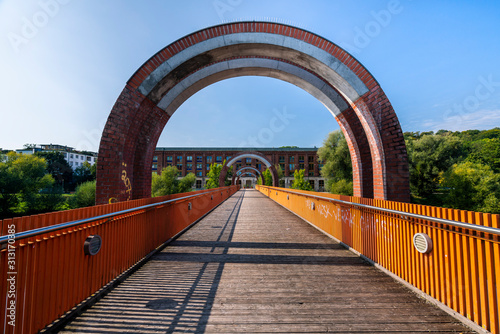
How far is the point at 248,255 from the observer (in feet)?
16.0

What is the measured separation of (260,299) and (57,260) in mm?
2432

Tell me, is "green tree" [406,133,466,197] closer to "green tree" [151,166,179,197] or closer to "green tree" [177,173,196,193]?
"green tree" [177,173,196,193]

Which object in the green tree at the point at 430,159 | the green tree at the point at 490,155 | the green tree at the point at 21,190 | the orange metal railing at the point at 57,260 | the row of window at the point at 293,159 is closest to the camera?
the orange metal railing at the point at 57,260

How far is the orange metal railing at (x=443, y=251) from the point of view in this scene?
2.29 meters

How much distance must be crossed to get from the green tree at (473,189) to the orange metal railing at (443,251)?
2973cm

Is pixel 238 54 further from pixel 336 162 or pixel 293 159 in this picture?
pixel 293 159

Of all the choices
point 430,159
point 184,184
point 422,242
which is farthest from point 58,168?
point 430,159

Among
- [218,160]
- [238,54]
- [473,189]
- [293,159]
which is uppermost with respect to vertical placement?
[293,159]

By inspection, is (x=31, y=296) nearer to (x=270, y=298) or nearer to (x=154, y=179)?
(x=270, y=298)

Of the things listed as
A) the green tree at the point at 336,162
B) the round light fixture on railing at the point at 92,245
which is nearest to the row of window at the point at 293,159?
the green tree at the point at 336,162

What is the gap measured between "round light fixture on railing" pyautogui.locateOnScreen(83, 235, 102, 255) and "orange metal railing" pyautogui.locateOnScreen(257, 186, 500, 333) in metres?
4.36

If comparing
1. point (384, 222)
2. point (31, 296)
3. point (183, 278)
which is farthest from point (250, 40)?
point (31, 296)

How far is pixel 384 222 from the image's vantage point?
4.00 m

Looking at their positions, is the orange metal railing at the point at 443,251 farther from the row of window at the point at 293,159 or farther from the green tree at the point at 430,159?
the row of window at the point at 293,159
